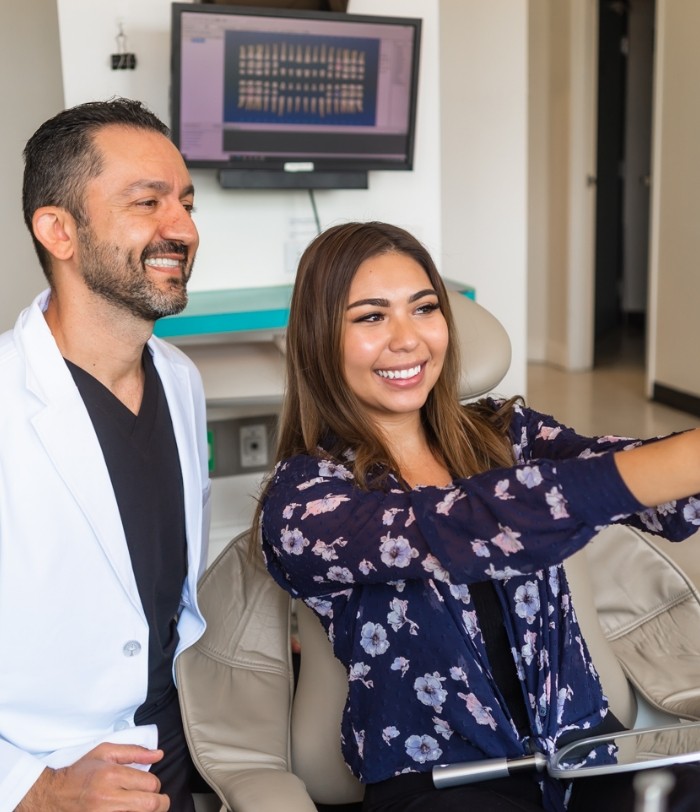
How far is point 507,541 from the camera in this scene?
1132 mm

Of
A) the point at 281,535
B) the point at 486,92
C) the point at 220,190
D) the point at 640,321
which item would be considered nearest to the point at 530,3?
the point at 486,92

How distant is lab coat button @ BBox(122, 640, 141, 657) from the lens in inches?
57.7

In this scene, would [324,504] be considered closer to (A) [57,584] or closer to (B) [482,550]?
(B) [482,550]

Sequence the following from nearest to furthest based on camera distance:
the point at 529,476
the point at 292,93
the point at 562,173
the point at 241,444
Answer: the point at 529,476 → the point at 292,93 → the point at 241,444 → the point at 562,173

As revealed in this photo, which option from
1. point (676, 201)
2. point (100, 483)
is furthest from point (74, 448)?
point (676, 201)

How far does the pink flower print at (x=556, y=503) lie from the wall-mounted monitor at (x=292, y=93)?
233 centimetres

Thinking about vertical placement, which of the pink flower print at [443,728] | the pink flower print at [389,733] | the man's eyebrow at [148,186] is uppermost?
the man's eyebrow at [148,186]

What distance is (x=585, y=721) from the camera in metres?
1.39

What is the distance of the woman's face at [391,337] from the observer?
148cm

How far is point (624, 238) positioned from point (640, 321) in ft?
2.47

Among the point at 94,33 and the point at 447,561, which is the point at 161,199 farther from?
the point at 94,33

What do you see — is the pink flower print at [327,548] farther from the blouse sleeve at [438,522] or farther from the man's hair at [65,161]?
the man's hair at [65,161]

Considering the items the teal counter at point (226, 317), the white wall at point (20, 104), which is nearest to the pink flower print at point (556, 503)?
the teal counter at point (226, 317)

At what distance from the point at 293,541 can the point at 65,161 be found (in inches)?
27.3
